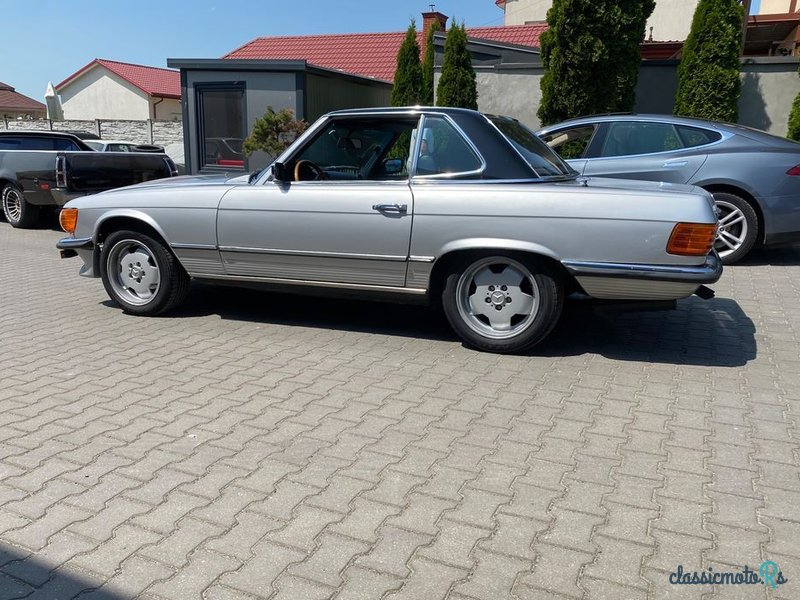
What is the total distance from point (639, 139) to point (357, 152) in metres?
4.07

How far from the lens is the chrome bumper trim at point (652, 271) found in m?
4.38

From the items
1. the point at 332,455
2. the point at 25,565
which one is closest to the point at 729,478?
the point at 332,455

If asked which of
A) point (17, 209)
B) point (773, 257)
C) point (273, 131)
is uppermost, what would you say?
point (273, 131)

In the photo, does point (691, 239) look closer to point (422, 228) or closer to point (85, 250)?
point (422, 228)

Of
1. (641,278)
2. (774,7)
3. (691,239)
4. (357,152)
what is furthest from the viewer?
(774,7)

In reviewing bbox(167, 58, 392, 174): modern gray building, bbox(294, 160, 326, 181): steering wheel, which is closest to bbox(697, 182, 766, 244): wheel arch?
bbox(294, 160, 326, 181): steering wheel

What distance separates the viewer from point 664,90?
41.6 ft

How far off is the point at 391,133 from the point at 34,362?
306 centimetres

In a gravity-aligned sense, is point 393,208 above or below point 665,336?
above

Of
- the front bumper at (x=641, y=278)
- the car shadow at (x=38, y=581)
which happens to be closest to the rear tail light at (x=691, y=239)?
the front bumper at (x=641, y=278)

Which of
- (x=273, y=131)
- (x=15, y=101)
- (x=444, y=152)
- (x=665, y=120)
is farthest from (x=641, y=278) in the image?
(x=15, y=101)

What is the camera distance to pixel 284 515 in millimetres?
2926

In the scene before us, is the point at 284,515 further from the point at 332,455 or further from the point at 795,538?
the point at 795,538

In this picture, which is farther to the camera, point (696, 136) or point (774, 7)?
point (774, 7)
